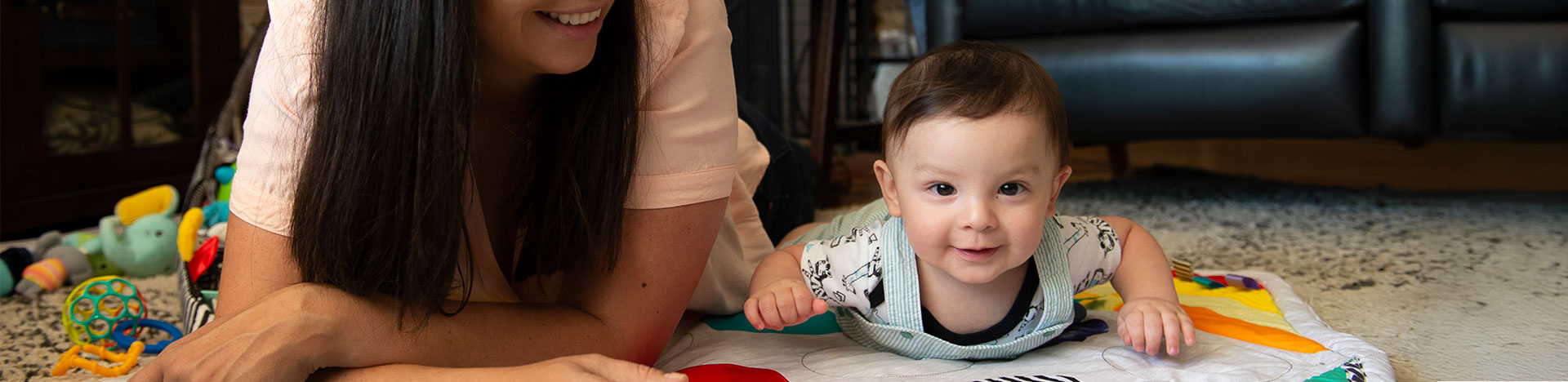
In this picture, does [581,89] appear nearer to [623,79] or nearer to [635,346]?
[623,79]

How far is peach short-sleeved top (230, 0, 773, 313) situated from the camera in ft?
2.16

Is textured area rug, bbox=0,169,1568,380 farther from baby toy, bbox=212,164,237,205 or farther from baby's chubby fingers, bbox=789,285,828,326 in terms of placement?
baby's chubby fingers, bbox=789,285,828,326

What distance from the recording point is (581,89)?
2.33ft

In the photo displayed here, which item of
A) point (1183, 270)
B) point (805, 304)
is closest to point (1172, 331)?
point (805, 304)

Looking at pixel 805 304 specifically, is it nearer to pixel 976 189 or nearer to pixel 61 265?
pixel 976 189

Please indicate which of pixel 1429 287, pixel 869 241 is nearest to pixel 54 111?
pixel 869 241

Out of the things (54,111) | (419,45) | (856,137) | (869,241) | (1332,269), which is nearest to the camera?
(419,45)

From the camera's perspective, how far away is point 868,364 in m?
0.77

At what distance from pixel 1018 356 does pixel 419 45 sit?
1.56 feet

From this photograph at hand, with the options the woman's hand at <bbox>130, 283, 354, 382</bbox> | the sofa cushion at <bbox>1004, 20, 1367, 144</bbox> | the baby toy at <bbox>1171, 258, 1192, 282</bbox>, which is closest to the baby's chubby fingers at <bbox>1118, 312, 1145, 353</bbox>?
the baby toy at <bbox>1171, 258, 1192, 282</bbox>

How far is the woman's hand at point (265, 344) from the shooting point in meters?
0.60

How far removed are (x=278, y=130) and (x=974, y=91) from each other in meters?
0.44

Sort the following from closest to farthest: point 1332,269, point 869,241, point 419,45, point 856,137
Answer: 1. point 419,45
2. point 869,241
3. point 1332,269
4. point 856,137

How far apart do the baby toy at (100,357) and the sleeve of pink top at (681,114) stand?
48 centimetres
